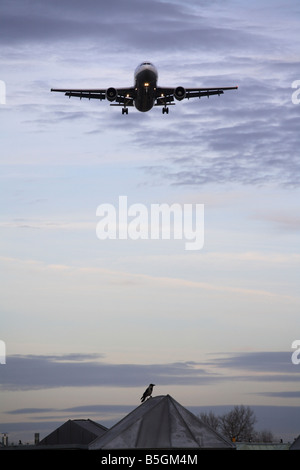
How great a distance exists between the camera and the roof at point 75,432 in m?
85.2

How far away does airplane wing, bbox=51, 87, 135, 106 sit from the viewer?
113 m

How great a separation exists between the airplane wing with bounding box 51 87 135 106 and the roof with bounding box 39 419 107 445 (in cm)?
4618

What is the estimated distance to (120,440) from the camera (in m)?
46.9

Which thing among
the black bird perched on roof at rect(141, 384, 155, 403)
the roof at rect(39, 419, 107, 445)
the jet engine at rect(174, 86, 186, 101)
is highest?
the jet engine at rect(174, 86, 186, 101)

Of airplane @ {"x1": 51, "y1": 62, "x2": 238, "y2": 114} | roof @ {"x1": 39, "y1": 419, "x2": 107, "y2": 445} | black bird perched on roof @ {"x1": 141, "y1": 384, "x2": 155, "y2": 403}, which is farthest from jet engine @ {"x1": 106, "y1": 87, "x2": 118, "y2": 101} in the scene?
black bird perched on roof @ {"x1": 141, "y1": 384, "x2": 155, "y2": 403}

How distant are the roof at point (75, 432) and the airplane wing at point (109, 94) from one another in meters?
46.2

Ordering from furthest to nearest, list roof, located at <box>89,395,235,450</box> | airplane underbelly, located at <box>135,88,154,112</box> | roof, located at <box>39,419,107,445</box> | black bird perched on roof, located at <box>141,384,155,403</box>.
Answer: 1. airplane underbelly, located at <box>135,88,154,112</box>
2. roof, located at <box>39,419,107,445</box>
3. black bird perched on roof, located at <box>141,384,155,403</box>
4. roof, located at <box>89,395,235,450</box>

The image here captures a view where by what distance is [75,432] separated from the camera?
86562mm

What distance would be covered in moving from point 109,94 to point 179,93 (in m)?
9.64

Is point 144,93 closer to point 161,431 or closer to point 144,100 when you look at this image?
point 144,100

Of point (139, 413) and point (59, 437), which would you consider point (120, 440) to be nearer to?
point (139, 413)

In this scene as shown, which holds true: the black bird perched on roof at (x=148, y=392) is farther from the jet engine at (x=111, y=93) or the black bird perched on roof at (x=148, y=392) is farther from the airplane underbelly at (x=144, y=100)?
the jet engine at (x=111, y=93)

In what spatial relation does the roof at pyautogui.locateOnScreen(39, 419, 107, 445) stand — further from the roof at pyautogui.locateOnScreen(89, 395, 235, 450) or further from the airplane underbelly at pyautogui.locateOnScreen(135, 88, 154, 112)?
the airplane underbelly at pyautogui.locateOnScreen(135, 88, 154, 112)
